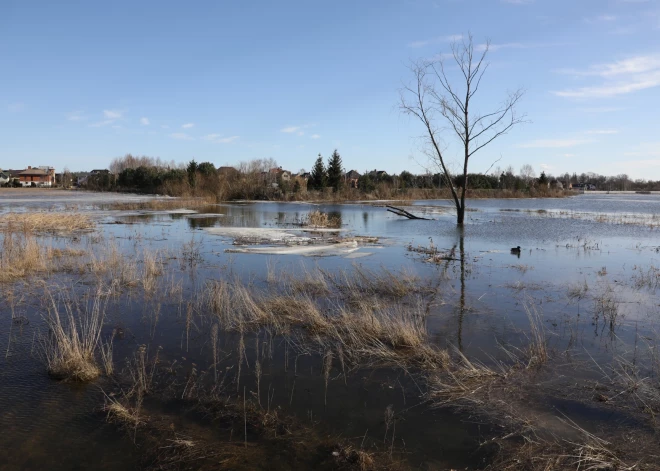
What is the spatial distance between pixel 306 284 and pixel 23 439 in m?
6.46

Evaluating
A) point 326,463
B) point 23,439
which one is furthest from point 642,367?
point 23,439

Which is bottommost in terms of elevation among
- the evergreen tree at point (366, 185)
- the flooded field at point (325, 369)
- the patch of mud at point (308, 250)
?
the flooded field at point (325, 369)

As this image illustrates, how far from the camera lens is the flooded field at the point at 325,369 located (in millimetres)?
4270

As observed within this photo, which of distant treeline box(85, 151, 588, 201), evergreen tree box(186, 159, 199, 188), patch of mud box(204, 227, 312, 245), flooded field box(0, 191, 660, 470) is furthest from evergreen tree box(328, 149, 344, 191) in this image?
flooded field box(0, 191, 660, 470)

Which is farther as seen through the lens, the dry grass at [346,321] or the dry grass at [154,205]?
the dry grass at [154,205]

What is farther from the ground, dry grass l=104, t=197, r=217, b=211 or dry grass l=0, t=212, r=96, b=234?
dry grass l=104, t=197, r=217, b=211

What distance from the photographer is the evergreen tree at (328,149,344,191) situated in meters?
61.4

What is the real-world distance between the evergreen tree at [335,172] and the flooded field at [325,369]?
49.6 m

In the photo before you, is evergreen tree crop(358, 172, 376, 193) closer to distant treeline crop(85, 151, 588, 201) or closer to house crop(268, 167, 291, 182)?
distant treeline crop(85, 151, 588, 201)

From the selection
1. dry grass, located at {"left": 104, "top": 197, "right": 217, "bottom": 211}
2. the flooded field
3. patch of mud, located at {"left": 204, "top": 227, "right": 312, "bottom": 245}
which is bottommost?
the flooded field

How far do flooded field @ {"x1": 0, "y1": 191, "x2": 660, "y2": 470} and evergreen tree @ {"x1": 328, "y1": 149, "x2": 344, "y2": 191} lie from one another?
49.6 meters

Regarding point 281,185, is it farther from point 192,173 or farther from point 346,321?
point 346,321

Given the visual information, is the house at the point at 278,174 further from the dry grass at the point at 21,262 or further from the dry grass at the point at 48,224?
the dry grass at the point at 21,262

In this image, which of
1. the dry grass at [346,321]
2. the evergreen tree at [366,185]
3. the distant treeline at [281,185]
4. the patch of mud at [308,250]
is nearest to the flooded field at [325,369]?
the dry grass at [346,321]
